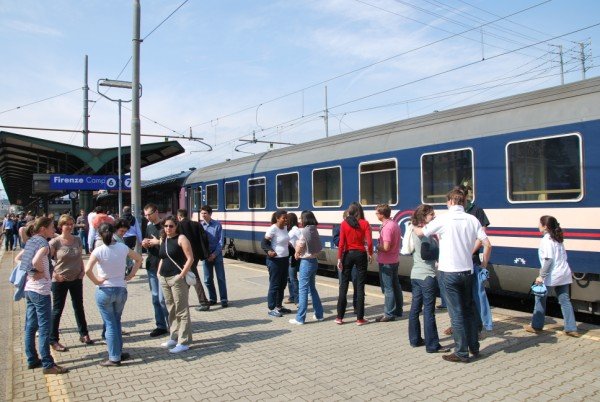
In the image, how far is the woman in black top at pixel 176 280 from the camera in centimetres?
606

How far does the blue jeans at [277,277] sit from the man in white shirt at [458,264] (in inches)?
119

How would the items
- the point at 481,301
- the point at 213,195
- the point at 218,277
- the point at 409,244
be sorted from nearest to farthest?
the point at 409,244, the point at 481,301, the point at 218,277, the point at 213,195

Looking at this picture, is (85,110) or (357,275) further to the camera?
(85,110)

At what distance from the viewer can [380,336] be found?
6480 mm

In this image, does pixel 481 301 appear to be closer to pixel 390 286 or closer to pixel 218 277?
pixel 390 286

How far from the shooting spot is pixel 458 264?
5.27 m

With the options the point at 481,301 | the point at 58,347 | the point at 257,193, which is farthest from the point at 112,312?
the point at 257,193

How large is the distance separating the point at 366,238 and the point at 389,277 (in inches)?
27.3

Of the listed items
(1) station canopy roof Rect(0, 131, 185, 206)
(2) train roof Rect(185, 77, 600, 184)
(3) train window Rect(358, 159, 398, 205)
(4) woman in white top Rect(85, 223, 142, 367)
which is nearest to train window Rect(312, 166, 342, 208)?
(2) train roof Rect(185, 77, 600, 184)

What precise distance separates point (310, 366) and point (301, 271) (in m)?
2.08

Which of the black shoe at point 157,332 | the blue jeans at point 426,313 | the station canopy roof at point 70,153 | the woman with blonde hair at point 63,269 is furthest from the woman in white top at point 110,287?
A: the station canopy roof at point 70,153

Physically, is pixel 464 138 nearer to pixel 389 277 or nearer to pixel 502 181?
pixel 502 181

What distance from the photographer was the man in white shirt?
17.3 ft

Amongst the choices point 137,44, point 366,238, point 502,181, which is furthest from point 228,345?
point 137,44
